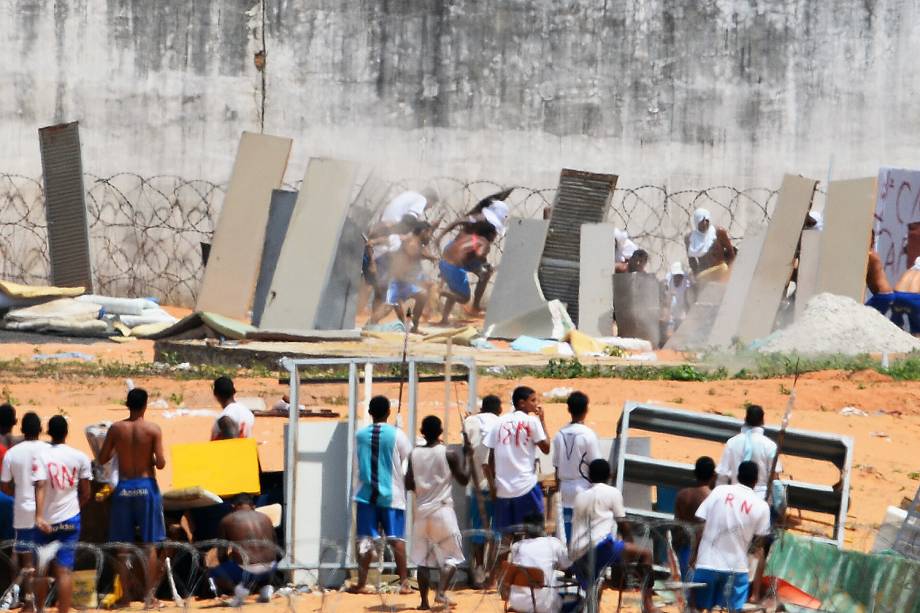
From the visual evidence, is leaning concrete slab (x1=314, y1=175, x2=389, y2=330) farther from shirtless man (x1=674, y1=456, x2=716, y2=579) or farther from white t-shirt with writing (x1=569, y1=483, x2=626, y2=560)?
white t-shirt with writing (x1=569, y1=483, x2=626, y2=560)

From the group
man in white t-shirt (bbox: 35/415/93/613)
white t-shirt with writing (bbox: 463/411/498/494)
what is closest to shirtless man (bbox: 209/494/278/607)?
man in white t-shirt (bbox: 35/415/93/613)

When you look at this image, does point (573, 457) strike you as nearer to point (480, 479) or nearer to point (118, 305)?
point (480, 479)

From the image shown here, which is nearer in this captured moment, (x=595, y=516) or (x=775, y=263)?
(x=595, y=516)

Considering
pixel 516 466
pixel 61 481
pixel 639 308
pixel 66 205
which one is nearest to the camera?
pixel 61 481

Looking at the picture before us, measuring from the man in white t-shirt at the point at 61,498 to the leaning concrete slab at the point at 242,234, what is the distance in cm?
1097

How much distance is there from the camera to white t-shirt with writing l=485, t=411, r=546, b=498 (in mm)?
10047

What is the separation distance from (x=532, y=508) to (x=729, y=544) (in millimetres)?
1761

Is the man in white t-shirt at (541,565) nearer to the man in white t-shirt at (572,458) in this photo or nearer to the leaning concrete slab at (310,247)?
the man in white t-shirt at (572,458)

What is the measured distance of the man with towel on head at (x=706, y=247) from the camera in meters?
22.6

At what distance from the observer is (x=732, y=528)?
8.52 m

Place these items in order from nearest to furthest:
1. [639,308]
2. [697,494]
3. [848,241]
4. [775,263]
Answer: [697,494]
[848,241]
[775,263]
[639,308]

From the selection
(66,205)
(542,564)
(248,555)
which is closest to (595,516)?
(542,564)

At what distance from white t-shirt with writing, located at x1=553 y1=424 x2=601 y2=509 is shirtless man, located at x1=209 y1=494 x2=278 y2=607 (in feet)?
5.54

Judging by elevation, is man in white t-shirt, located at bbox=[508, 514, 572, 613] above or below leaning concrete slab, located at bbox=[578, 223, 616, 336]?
below
